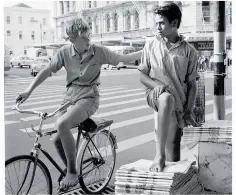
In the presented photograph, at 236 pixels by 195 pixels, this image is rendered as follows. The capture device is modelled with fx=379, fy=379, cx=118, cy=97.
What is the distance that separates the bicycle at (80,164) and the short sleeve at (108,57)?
409mm

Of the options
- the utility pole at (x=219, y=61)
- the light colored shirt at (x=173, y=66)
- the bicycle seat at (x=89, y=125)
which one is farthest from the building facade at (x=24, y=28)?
the utility pole at (x=219, y=61)

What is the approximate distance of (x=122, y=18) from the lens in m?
3.45

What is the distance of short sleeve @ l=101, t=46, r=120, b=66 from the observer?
2.70m

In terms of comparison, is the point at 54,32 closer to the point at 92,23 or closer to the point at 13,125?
the point at 92,23

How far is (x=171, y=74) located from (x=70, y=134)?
792 millimetres

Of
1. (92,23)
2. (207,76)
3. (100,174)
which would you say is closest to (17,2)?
(92,23)

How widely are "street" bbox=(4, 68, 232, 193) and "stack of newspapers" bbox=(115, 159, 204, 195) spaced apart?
0.52 m

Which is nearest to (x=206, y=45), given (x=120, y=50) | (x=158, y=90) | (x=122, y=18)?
(x=122, y=18)

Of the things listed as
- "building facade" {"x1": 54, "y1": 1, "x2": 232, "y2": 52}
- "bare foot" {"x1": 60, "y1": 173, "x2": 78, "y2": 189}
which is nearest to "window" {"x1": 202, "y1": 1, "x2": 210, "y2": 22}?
"building facade" {"x1": 54, "y1": 1, "x2": 232, "y2": 52}

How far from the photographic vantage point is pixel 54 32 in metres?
3.20

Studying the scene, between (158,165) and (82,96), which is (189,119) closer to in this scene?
(158,165)

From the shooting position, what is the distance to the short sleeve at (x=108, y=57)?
2.70m

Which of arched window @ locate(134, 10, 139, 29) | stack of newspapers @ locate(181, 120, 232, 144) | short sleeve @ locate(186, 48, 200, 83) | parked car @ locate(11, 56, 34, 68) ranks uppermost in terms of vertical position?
arched window @ locate(134, 10, 139, 29)

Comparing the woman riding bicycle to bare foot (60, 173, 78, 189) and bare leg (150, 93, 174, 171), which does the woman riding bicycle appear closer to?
bare foot (60, 173, 78, 189)
